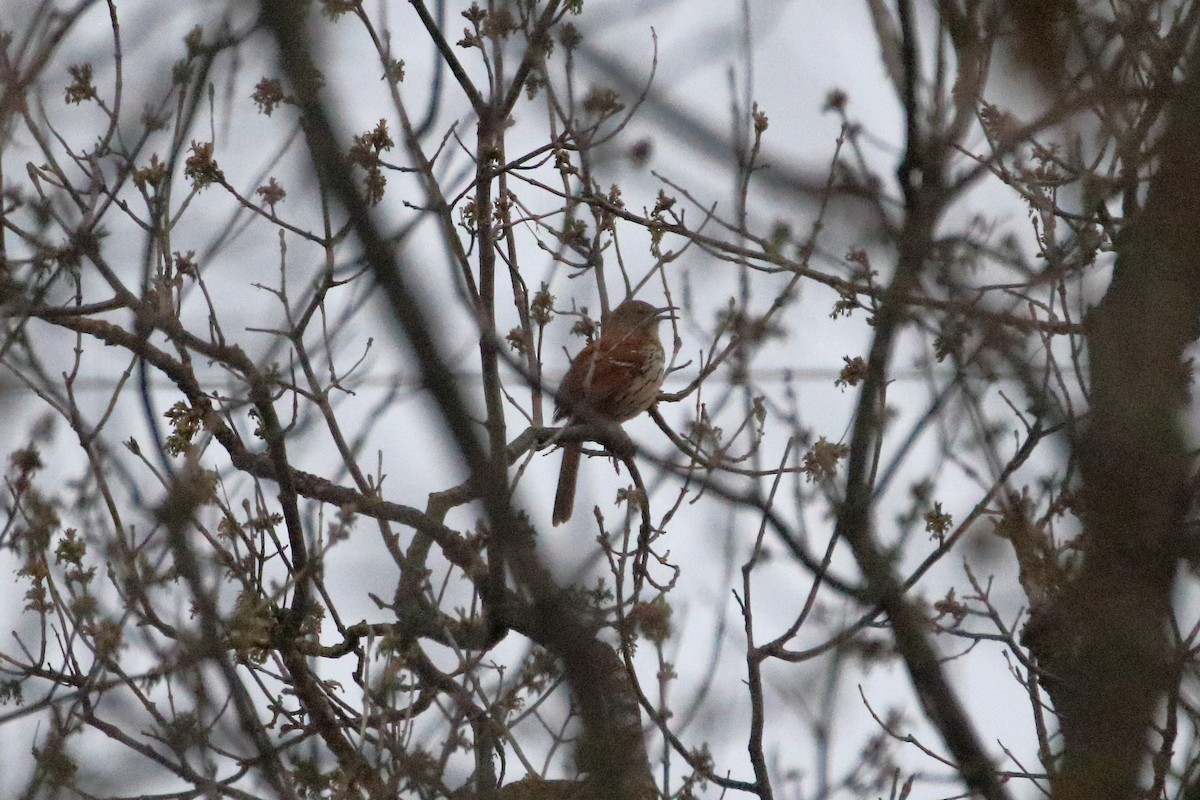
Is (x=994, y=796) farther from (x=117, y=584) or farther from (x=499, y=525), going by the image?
(x=117, y=584)

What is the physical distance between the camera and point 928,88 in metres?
2.13

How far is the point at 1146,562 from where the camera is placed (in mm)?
1431

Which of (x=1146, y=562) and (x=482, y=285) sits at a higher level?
(x=482, y=285)

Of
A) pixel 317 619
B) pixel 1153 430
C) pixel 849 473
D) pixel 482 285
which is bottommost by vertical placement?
pixel 1153 430

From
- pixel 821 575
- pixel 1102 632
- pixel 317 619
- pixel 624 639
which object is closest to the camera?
pixel 1102 632

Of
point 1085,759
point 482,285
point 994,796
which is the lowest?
point 1085,759

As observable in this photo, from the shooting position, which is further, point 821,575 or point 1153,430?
point 821,575

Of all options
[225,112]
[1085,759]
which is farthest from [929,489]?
[225,112]

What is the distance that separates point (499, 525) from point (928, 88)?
116 cm

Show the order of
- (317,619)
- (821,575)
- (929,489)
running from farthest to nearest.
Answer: (317,619) < (929,489) < (821,575)

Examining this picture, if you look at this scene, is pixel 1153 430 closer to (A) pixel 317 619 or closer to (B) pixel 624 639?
(B) pixel 624 639

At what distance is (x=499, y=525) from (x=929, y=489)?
175cm

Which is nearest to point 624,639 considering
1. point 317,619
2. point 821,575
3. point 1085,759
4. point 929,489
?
point 929,489

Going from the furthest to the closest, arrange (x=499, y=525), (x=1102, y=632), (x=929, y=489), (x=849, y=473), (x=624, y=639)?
(x=624, y=639) → (x=929, y=489) → (x=849, y=473) → (x=1102, y=632) → (x=499, y=525)
